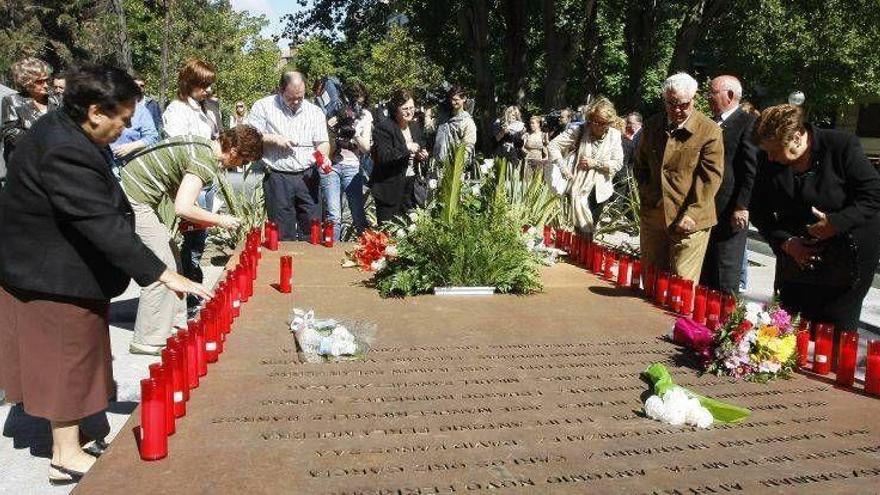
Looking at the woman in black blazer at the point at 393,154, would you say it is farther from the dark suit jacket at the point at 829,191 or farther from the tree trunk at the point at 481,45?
the tree trunk at the point at 481,45

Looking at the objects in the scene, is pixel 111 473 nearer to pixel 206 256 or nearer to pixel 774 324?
pixel 774 324

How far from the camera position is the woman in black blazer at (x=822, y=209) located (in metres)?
3.81

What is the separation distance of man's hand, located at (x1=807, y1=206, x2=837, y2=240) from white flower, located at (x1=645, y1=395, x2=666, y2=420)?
1.50m

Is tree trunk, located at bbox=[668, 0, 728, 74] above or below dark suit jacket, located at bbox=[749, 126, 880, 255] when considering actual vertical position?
above

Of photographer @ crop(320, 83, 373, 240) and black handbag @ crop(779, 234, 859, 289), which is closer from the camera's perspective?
black handbag @ crop(779, 234, 859, 289)

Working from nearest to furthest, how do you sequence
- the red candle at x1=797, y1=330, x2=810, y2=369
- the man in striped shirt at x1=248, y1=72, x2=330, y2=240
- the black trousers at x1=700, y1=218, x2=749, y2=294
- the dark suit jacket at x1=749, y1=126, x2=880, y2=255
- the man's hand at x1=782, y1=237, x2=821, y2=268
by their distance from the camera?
the red candle at x1=797, y1=330, x2=810, y2=369, the dark suit jacket at x1=749, y1=126, x2=880, y2=255, the man's hand at x1=782, y1=237, x2=821, y2=268, the black trousers at x1=700, y1=218, x2=749, y2=294, the man in striped shirt at x1=248, y1=72, x2=330, y2=240

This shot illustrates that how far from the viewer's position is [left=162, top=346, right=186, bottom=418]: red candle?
270 centimetres

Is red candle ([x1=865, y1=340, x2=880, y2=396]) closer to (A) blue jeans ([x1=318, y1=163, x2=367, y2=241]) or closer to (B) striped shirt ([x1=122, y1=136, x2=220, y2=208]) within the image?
(B) striped shirt ([x1=122, y1=136, x2=220, y2=208])

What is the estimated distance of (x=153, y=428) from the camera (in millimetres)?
2363

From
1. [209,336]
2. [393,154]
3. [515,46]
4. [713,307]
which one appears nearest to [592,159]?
[393,154]

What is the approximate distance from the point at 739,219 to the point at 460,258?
1744mm

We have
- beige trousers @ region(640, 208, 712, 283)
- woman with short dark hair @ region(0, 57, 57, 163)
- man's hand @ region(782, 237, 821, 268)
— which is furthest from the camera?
woman with short dark hair @ region(0, 57, 57, 163)

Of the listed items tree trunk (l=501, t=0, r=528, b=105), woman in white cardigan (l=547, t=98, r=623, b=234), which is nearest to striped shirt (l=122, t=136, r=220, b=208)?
woman in white cardigan (l=547, t=98, r=623, b=234)

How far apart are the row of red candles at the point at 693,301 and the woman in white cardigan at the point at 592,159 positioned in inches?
→ 31.8
